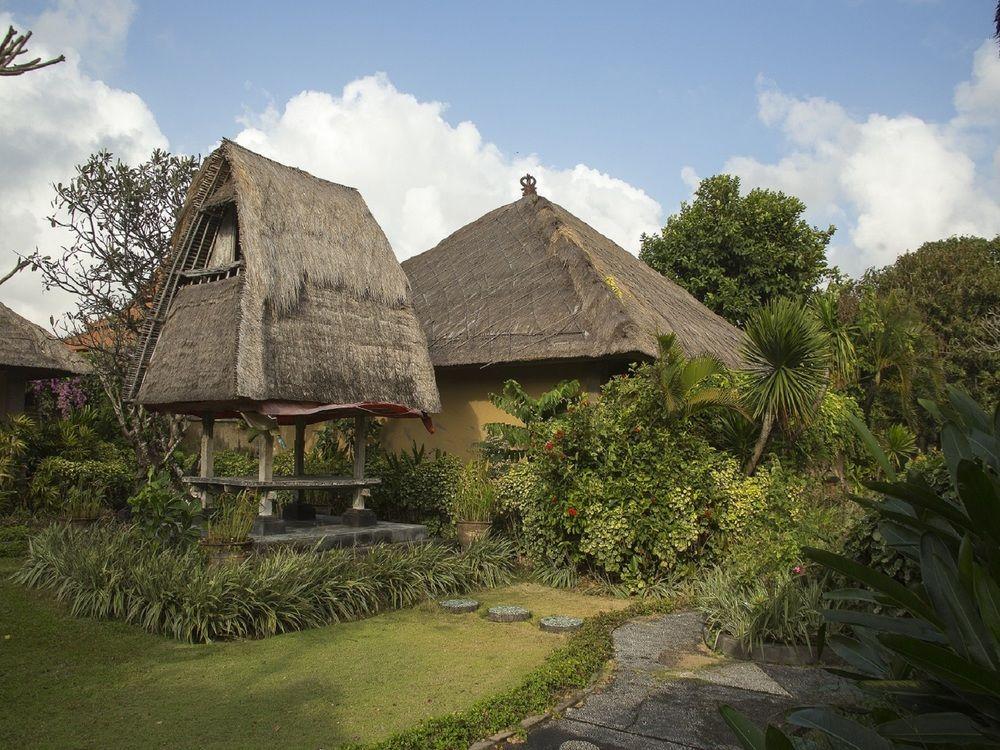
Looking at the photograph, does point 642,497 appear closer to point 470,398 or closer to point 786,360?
point 786,360

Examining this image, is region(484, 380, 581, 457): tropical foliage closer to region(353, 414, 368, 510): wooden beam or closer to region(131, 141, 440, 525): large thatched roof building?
region(131, 141, 440, 525): large thatched roof building

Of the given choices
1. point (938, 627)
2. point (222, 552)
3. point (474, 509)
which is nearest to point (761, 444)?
point (474, 509)

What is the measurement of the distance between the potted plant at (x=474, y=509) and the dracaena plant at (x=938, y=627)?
24.6ft

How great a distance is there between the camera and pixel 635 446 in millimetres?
8305

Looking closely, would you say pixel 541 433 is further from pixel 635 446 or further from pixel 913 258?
pixel 913 258

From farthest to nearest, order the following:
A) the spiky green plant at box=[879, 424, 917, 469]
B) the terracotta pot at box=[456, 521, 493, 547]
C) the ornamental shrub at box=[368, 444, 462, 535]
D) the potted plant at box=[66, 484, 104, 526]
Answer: the spiky green plant at box=[879, 424, 917, 469]
the ornamental shrub at box=[368, 444, 462, 535]
the potted plant at box=[66, 484, 104, 526]
the terracotta pot at box=[456, 521, 493, 547]

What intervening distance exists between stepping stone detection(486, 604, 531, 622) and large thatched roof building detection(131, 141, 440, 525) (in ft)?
8.62

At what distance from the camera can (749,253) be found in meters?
19.4

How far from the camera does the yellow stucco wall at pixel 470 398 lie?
35.7 feet

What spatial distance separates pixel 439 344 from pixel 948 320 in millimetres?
17689

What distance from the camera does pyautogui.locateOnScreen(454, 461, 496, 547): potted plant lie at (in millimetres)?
9727

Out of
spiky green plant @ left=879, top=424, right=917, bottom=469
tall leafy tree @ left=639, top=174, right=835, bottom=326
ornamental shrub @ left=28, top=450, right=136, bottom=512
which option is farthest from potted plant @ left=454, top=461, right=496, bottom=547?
tall leafy tree @ left=639, top=174, right=835, bottom=326

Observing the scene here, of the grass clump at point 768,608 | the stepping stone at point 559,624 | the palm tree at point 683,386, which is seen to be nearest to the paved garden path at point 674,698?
the grass clump at point 768,608

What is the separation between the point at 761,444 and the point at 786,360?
3.49 ft
